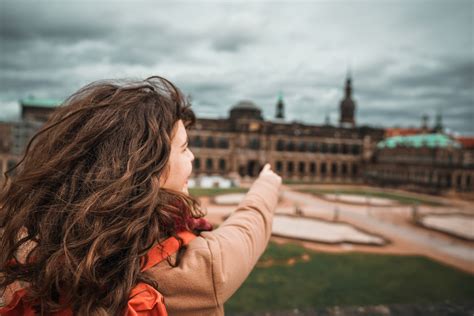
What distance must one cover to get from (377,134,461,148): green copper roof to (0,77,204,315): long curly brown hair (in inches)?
1381

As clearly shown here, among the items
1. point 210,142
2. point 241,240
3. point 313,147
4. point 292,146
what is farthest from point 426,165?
point 241,240

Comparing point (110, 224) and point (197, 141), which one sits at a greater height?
point (197, 141)

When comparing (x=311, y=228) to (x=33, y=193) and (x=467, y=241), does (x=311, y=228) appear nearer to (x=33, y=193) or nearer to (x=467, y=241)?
(x=467, y=241)

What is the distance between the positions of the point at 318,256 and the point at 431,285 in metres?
3.00

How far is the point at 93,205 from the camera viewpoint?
3.29ft

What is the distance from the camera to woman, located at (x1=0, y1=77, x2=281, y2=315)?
3.18 feet

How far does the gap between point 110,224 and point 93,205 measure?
79 mm

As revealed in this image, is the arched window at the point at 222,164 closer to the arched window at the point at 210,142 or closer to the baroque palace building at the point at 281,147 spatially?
the baroque palace building at the point at 281,147

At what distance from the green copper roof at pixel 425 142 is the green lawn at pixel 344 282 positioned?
2575cm

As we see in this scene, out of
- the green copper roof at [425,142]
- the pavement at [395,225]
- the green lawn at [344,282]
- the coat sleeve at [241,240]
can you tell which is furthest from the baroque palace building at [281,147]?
the coat sleeve at [241,240]

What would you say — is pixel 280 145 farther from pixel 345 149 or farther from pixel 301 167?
pixel 345 149

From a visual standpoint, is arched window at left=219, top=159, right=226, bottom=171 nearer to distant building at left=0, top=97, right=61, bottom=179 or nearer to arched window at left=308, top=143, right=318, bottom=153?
arched window at left=308, top=143, right=318, bottom=153

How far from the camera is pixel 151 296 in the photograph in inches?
38.4

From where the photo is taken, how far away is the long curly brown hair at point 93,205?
0.96 m
